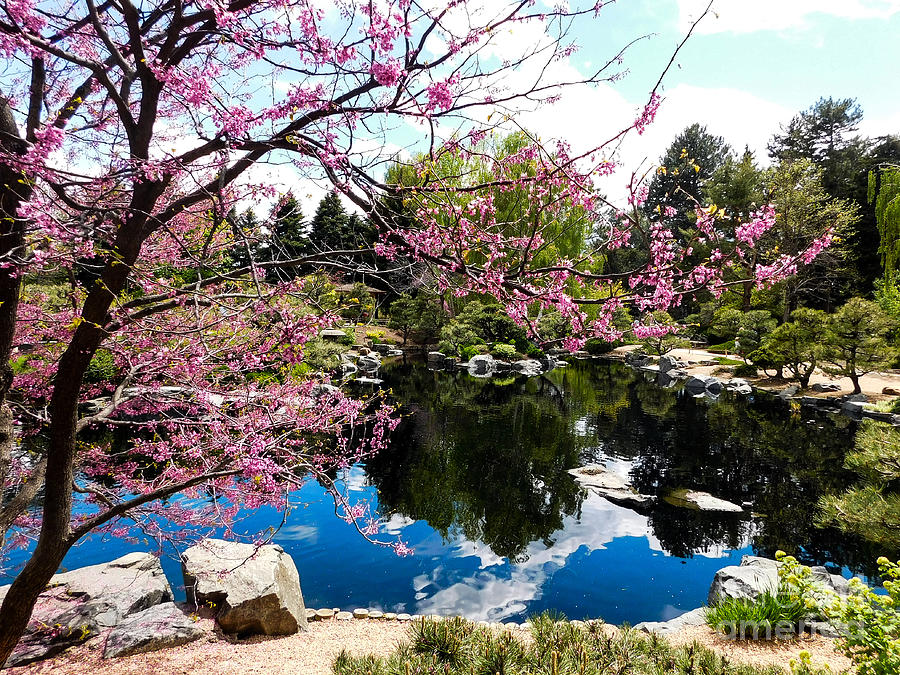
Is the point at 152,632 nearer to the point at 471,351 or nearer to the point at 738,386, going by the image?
the point at 738,386

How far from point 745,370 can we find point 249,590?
2299cm

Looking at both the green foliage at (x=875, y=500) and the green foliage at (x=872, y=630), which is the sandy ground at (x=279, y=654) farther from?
the green foliage at (x=872, y=630)

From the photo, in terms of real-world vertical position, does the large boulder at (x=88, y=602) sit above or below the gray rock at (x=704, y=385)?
below

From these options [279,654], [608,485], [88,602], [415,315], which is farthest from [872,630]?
[415,315]

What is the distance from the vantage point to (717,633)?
5.00 m

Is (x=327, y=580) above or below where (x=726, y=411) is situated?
below

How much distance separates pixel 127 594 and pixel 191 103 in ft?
17.9

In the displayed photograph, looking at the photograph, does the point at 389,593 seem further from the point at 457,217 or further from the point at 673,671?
the point at 457,217

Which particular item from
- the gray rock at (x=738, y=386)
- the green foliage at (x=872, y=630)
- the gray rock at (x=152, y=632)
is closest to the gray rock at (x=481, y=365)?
the gray rock at (x=738, y=386)

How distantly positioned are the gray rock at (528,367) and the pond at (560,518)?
9.94 m

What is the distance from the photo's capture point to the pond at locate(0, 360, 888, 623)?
6.59m

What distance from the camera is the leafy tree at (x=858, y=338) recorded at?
15836 mm

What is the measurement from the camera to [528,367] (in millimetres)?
26094

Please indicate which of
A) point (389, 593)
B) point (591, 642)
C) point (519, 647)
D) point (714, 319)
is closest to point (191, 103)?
point (519, 647)
